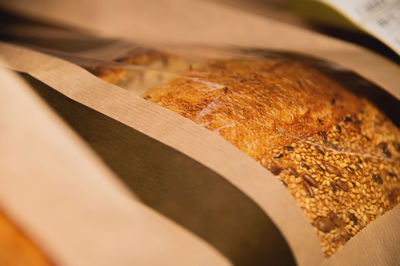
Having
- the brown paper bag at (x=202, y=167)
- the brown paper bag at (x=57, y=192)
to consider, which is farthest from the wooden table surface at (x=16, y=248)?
the brown paper bag at (x=202, y=167)

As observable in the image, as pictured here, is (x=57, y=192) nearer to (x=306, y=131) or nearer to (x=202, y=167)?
(x=202, y=167)

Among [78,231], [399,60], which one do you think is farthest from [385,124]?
[78,231]

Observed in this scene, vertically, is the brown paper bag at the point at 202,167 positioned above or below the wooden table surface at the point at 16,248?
above

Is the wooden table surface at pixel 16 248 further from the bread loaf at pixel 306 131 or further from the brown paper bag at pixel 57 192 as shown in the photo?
the bread loaf at pixel 306 131

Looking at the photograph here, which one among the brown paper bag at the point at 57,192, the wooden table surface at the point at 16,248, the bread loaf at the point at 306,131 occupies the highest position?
the bread loaf at the point at 306,131

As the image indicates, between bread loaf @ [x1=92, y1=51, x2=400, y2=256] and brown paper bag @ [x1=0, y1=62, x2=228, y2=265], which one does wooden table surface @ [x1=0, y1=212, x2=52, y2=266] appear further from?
bread loaf @ [x1=92, y1=51, x2=400, y2=256]

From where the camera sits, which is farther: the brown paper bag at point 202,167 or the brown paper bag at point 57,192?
the brown paper bag at point 202,167

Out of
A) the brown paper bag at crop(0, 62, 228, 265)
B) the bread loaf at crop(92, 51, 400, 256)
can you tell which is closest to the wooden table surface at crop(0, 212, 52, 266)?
the brown paper bag at crop(0, 62, 228, 265)
